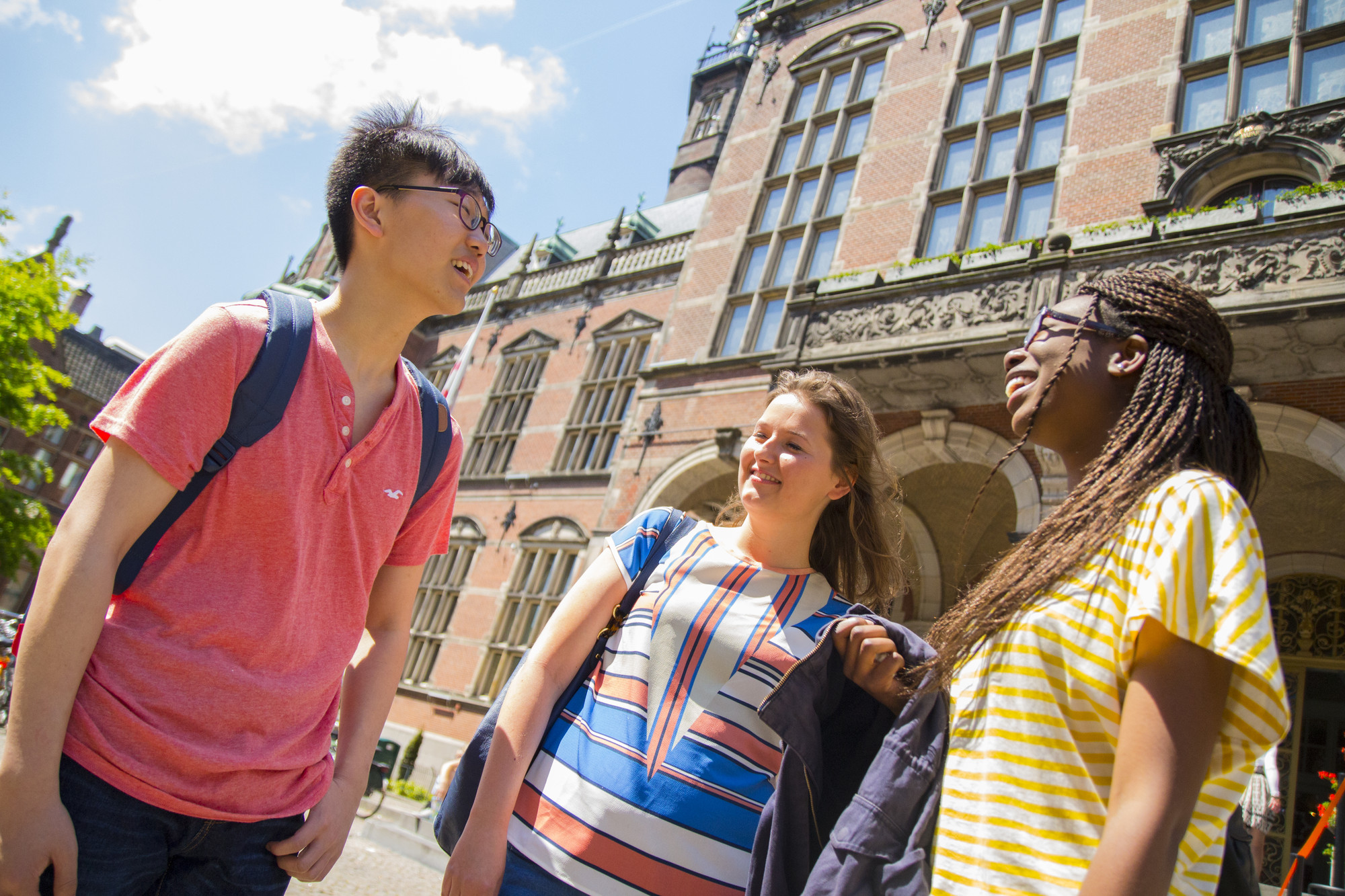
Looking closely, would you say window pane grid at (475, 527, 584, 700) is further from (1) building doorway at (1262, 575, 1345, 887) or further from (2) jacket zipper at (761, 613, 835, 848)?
(2) jacket zipper at (761, 613, 835, 848)

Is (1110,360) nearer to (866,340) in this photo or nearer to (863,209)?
(866,340)

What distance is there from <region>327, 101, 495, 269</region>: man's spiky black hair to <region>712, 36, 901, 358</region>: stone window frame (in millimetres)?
9599

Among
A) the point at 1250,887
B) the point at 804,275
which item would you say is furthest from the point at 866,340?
the point at 1250,887

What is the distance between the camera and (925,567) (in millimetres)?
9570

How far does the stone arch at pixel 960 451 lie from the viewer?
7.57m

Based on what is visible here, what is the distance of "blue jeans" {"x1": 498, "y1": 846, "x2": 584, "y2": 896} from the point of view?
1.58 m

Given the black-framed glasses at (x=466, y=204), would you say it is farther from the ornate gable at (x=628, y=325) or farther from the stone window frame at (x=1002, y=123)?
the ornate gable at (x=628, y=325)

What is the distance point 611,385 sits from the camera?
15.4 m

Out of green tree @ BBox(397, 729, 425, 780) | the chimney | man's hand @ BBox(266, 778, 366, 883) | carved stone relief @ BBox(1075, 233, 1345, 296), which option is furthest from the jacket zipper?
the chimney

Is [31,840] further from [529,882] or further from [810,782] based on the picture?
[810,782]

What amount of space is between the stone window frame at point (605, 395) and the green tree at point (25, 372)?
8.58m

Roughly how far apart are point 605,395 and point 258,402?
14023 millimetres

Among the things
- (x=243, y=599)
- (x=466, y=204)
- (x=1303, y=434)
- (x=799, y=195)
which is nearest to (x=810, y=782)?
(x=243, y=599)

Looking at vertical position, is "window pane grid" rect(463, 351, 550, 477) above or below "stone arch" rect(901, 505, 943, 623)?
above
